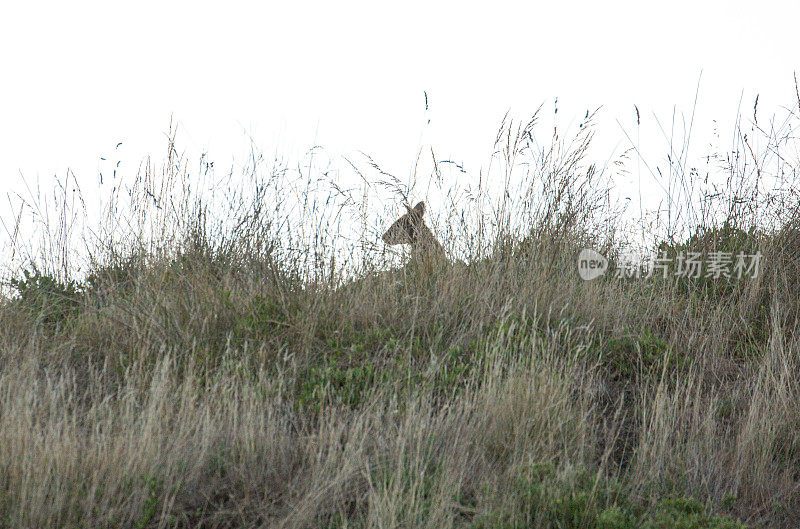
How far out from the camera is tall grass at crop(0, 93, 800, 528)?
2848 millimetres

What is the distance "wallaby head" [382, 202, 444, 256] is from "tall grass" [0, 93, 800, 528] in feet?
0.35

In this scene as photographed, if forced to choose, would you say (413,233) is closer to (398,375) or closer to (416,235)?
(416,235)

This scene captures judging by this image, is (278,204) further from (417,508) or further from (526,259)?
(417,508)

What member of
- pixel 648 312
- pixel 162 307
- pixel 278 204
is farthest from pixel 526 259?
pixel 162 307

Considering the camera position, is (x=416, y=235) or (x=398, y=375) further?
(x=416, y=235)

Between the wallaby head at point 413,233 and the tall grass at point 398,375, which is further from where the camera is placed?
the wallaby head at point 413,233

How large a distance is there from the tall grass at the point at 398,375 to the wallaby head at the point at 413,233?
0.11 m

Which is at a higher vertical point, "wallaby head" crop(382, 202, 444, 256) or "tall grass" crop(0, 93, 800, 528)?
"wallaby head" crop(382, 202, 444, 256)

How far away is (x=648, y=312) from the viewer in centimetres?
508

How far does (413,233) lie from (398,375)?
197 cm

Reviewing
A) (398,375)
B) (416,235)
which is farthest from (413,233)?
(398,375)

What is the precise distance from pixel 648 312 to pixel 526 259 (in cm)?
102

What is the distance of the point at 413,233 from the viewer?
18.6 feet

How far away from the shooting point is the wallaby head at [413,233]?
5547mm
